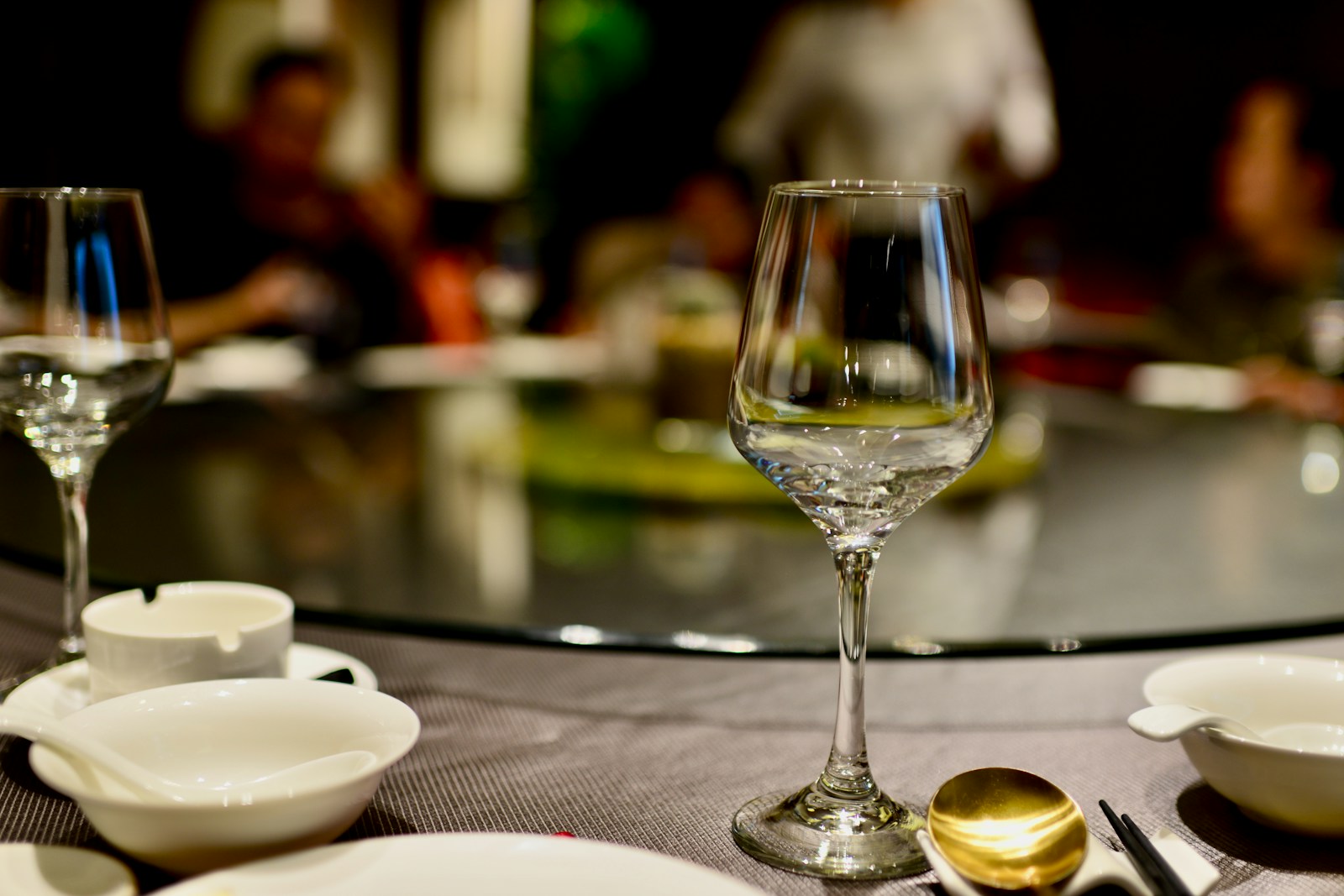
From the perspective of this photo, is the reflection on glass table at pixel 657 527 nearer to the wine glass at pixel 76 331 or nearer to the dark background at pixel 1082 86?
the wine glass at pixel 76 331

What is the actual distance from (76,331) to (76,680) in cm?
21

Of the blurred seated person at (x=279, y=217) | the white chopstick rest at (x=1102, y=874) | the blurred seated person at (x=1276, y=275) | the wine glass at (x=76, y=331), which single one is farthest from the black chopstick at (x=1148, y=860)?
the blurred seated person at (x=279, y=217)

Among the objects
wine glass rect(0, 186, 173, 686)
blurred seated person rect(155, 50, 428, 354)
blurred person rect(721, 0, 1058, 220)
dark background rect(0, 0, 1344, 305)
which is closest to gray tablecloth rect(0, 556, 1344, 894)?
wine glass rect(0, 186, 173, 686)

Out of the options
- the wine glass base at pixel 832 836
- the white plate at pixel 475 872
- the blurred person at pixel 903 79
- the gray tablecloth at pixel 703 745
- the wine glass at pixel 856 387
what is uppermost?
the blurred person at pixel 903 79

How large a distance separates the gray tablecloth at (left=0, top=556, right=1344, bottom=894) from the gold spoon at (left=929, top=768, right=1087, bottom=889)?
30 mm

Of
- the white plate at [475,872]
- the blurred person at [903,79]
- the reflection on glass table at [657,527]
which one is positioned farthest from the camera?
the blurred person at [903,79]

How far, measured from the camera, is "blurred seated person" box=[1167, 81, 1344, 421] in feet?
7.91

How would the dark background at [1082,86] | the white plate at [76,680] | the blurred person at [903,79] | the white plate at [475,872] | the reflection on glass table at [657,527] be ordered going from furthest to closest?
the dark background at [1082,86] → the blurred person at [903,79] → the reflection on glass table at [657,527] → the white plate at [76,680] → the white plate at [475,872]

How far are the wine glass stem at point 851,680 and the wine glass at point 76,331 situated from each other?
47 cm

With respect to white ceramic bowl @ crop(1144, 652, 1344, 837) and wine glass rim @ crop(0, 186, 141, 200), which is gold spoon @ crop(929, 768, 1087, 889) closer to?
white ceramic bowl @ crop(1144, 652, 1344, 837)

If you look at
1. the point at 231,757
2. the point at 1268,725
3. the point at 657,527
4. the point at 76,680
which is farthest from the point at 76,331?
the point at 657,527

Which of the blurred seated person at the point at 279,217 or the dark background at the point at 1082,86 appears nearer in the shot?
the blurred seated person at the point at 279,217

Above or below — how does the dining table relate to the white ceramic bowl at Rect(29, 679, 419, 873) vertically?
below

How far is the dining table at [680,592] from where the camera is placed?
2.08 feet
